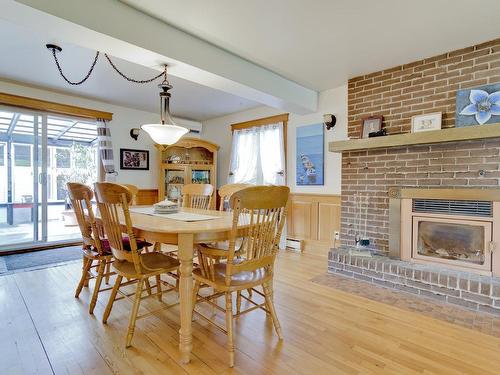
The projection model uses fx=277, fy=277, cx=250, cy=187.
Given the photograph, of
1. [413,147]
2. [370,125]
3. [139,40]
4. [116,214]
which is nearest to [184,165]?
[139,40]

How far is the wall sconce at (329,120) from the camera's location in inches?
147

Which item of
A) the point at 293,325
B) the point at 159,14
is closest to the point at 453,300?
the point at 293,325

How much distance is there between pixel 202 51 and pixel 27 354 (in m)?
2.57

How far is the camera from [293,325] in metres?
1.98

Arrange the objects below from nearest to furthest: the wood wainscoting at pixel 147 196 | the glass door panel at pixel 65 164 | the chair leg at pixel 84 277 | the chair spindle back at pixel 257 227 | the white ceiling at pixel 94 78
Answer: the chair spindle back at pixel 257 227
the chair leg at pixel 84 277
the white ceiling at pixel 94 78
the glass door panel at pixel 65 164
the wood wainscoting at pixel 147 196

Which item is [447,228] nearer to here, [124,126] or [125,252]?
[125,252]

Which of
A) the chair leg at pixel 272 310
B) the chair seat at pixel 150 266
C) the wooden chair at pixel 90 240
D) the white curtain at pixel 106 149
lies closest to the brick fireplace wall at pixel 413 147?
the chair leg at pixel 272 310

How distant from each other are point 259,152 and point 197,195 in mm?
1910

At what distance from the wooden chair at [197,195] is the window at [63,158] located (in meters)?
2.67

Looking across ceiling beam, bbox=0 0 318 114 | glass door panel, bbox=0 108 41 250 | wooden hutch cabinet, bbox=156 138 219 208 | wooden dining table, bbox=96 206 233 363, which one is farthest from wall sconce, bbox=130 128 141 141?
wooden dining table, bbox=96 206 233 363

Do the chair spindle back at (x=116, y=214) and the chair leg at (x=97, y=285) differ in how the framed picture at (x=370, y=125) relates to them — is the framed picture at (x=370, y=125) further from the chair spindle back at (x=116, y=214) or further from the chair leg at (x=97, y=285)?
the chair leg at (x=97, y=285)

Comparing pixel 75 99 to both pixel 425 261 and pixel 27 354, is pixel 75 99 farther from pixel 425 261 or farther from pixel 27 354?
pixel 425 261

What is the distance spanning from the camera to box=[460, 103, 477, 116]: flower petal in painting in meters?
2.56

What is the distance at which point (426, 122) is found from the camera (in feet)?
9.30
